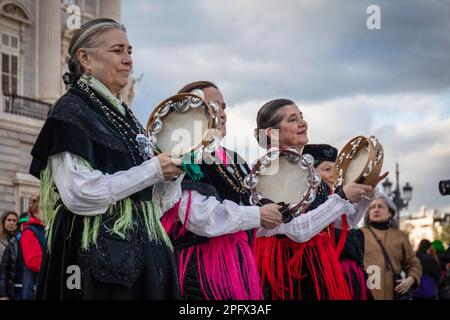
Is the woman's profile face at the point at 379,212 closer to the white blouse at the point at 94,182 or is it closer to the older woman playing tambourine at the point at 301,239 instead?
the older woman playing tambourine at the point at 301,239

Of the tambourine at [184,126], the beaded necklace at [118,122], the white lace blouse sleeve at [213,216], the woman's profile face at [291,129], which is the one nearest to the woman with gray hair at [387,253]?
the woman's profile face at [291,129]

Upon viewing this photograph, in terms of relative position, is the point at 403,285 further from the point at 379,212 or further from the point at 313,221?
the point at 313,221

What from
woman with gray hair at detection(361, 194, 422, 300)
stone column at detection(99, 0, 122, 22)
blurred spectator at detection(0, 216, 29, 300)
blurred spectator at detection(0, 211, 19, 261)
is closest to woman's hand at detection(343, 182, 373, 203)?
woman with gray hair at detection(361, 194, 422, 300)

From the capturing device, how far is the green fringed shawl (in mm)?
5020

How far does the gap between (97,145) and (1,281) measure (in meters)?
4.75

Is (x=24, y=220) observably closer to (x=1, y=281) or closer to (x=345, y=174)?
(x=1, y=281)

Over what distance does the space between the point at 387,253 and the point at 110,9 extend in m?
28.9

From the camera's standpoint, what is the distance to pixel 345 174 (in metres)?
7.08

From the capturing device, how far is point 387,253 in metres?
10.0

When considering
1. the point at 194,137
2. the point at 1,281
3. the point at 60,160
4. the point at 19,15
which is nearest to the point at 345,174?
the point at 194,137

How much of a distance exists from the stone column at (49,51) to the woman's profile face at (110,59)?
30072 mm

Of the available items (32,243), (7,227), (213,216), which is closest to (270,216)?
(213,216)

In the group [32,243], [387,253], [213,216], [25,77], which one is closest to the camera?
[213,216]

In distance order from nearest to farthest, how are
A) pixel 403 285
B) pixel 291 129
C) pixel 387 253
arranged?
pixel 291 129, pixel 403 285, pixel 387 253
